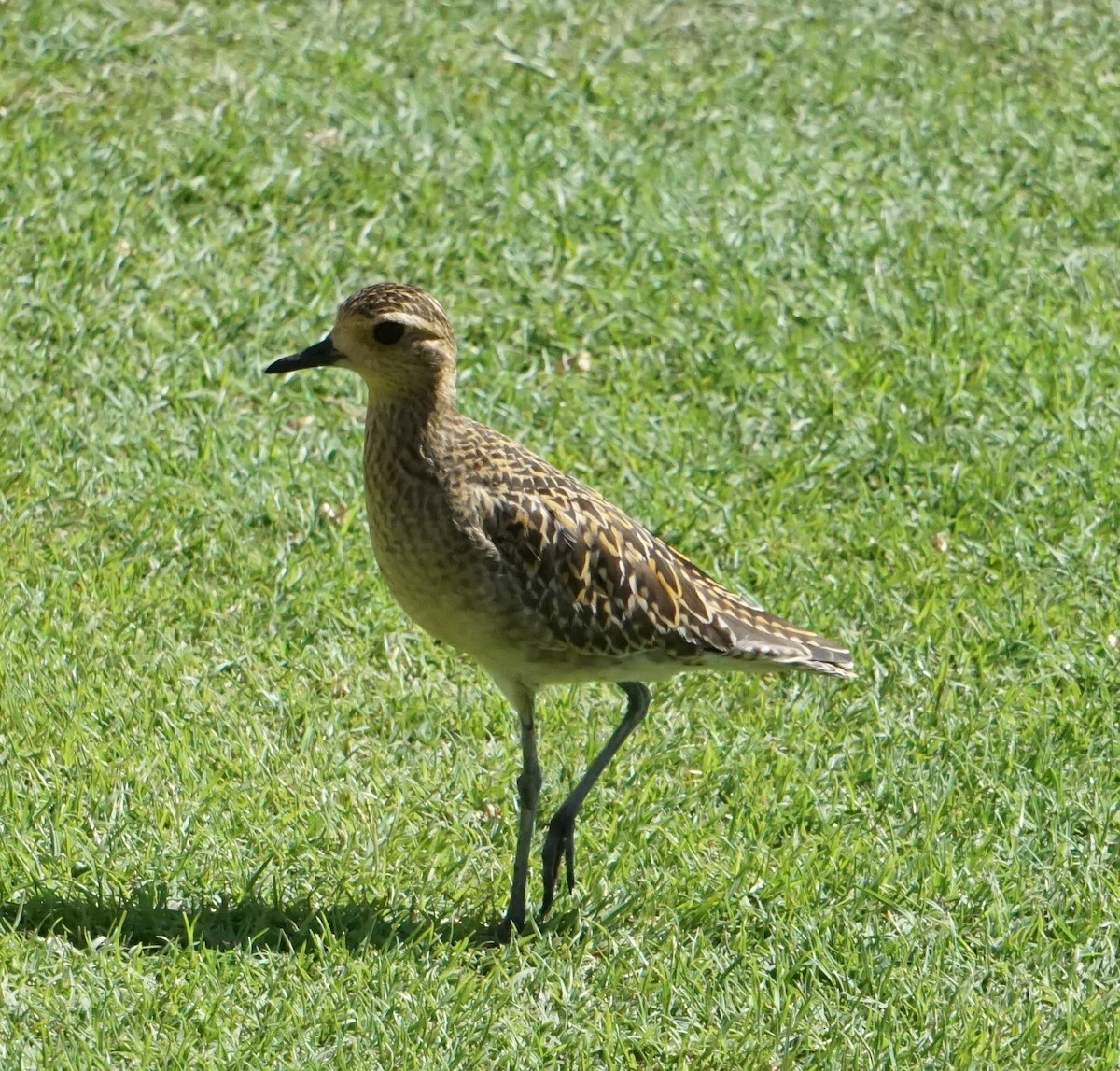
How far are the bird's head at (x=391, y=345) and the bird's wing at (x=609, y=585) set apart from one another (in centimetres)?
37

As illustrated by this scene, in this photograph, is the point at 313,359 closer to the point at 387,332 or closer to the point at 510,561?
the point at 387,332

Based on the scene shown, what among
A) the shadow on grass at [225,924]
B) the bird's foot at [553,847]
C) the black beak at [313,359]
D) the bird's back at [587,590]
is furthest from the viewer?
the bird's foot at [553,847]

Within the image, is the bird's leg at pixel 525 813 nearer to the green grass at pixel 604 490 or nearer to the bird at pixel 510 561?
the bird at pixel 510 561

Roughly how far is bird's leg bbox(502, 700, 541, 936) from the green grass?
16 cm

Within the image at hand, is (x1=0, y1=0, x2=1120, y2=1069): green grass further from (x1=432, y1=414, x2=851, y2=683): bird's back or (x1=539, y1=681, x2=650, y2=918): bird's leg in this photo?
(x1=432, y1=414, x2=851, y2=683): bird's back

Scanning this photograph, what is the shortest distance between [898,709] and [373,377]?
104 inches

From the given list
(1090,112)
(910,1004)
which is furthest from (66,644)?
(1090,112)

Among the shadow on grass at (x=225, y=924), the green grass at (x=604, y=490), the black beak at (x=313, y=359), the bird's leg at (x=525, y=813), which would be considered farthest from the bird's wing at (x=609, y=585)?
the shadow on grass at (x=225, y=924)

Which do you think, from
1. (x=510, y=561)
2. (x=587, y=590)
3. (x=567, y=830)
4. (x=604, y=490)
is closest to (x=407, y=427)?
(x=510, y=561)

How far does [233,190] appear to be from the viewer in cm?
1034

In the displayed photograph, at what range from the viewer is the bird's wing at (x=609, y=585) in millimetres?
5934

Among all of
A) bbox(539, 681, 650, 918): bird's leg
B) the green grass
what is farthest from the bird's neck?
the green grass

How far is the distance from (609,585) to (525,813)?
80cm

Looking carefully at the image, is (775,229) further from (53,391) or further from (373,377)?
(373,377)
